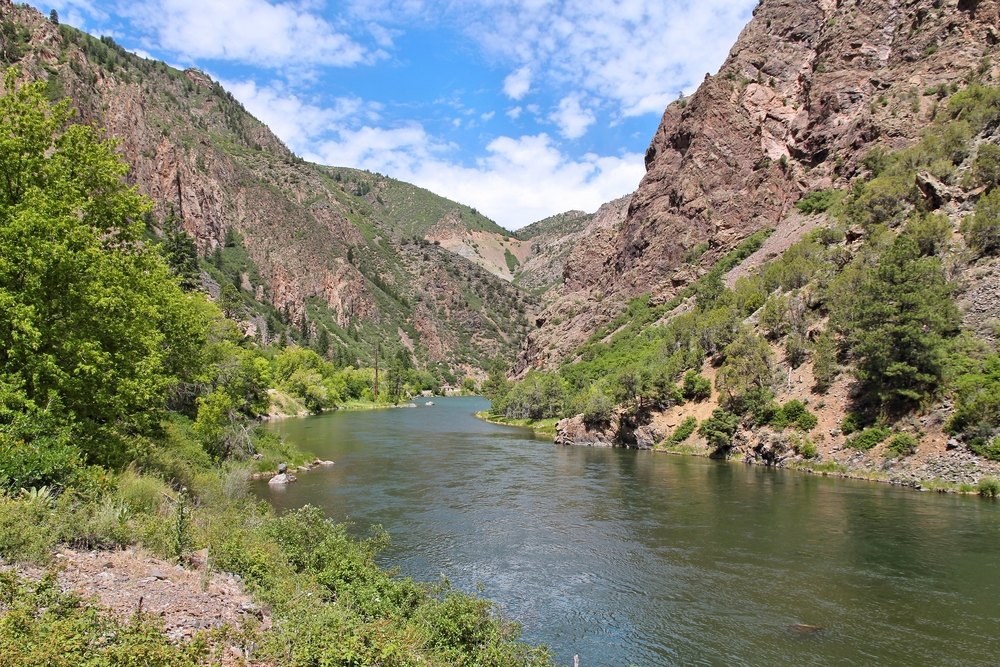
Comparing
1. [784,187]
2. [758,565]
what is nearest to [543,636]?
[758,565]

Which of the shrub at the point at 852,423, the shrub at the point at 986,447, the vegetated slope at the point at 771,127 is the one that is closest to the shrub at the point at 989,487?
the shrub at the point at 986,447

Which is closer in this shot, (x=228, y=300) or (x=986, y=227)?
(x=986, y=227)

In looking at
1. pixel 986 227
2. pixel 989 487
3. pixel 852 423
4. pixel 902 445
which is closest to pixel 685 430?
pixel 852 423

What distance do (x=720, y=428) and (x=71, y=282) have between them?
130 ft

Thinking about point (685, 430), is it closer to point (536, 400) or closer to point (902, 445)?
point (902, 445)

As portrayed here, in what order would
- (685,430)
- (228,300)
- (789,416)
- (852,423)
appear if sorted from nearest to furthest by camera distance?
1. (852,423)
2. (789,416)
3. (685,430)
4. (228,300)

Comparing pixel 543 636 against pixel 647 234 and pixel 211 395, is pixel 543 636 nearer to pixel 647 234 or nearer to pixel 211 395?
pixel 211 395

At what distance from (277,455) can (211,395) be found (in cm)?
631

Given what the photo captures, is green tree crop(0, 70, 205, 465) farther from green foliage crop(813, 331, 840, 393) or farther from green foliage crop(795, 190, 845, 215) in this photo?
green foliage crop(795, 190, 845, 215)

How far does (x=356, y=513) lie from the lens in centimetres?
2281

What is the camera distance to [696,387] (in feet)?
147

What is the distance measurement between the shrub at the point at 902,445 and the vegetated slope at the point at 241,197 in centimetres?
8653

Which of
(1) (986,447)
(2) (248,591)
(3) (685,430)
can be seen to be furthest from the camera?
(3) (685,430)

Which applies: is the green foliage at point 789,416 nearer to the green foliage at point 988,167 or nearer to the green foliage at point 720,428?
the green foliage at point 720,428
